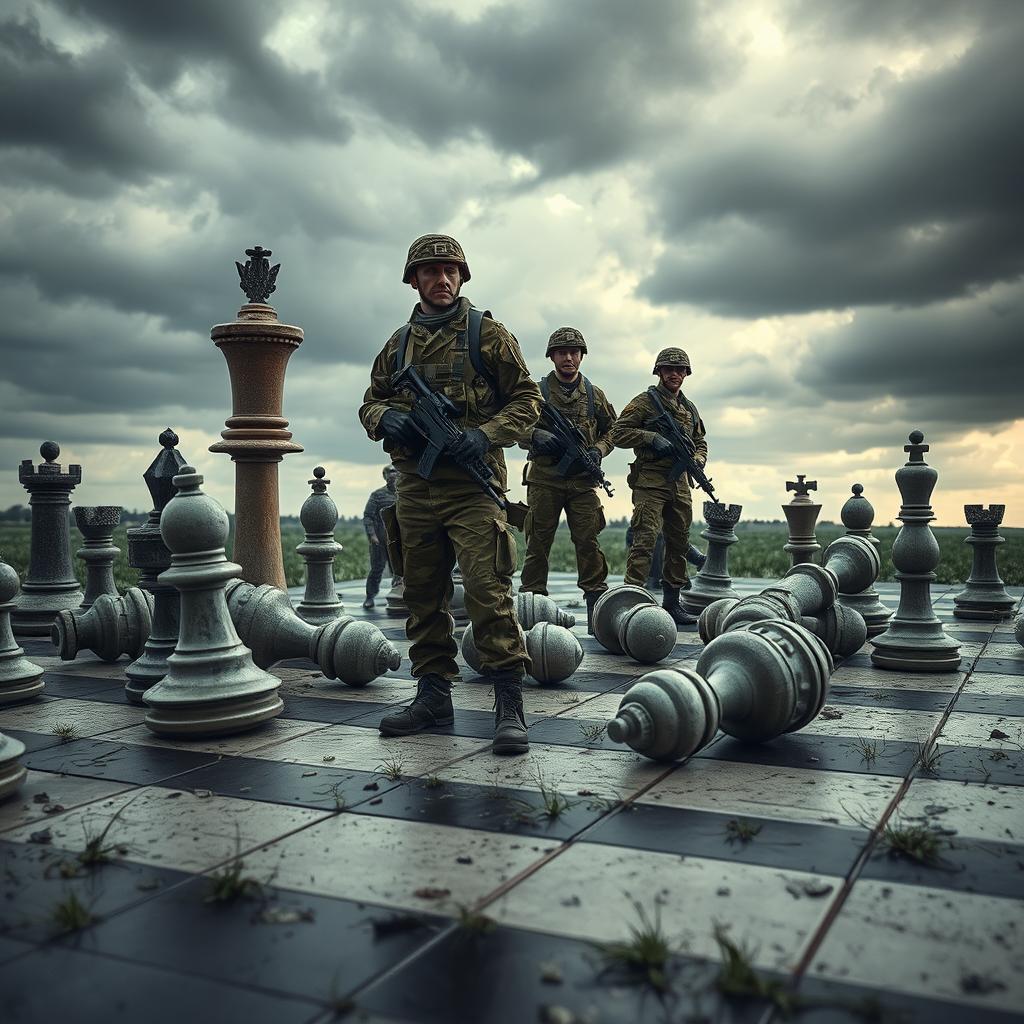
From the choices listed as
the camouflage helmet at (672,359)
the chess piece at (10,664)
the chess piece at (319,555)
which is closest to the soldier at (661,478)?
the camouflage helmet at (672,359)

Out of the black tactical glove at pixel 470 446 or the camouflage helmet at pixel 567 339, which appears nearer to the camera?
the black tactical glove at pixel 470 446

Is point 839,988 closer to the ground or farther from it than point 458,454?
closer to the ground

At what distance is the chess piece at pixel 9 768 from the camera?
3324mm

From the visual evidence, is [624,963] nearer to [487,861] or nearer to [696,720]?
[487,861]

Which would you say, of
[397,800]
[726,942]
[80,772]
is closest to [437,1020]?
[726,942]

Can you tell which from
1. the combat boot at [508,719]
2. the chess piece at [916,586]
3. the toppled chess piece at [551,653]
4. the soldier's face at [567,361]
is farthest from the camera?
the soldier's face at [567,361]

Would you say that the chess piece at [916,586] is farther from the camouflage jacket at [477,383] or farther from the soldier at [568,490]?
the camouflage jacket at [477,383]

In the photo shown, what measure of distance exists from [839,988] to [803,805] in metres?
1.27

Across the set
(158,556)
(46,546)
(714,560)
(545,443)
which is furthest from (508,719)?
(714,560)

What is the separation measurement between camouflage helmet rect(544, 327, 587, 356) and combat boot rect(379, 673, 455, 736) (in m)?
4.11

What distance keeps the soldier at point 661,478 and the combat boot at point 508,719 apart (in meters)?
3.92

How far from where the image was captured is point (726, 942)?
6.77 feet

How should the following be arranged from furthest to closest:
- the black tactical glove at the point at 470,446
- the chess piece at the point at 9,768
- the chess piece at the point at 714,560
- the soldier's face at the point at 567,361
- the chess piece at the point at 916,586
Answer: the chess piece at the point at 714,560, the soldier's face at the point at 567,361, the chess piece at the point at 916,586, the black tactical glove at the point at 470,446, the chess piece at the point at 9,768

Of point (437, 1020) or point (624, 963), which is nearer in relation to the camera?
point (437, 1020)
